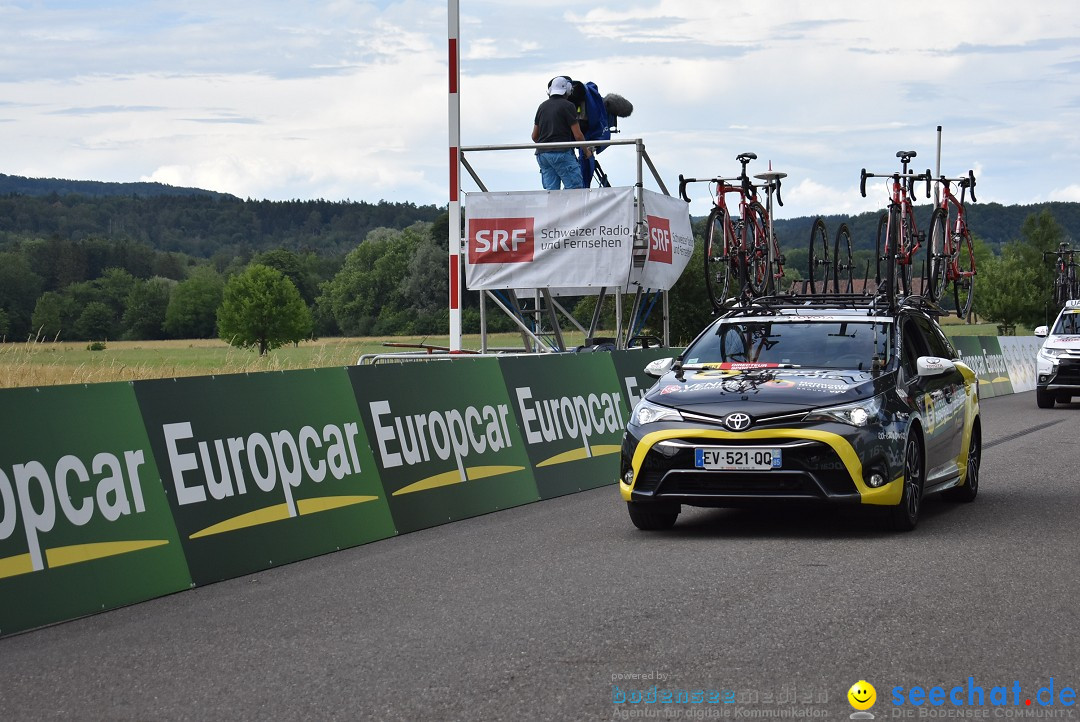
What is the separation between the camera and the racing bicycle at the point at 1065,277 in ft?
155

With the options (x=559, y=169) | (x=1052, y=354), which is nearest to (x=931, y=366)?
(x=559, y=169)

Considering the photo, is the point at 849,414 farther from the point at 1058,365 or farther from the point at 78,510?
the point at 1058,365

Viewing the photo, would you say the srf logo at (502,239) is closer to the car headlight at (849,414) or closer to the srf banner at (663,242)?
the srf banner at (663,242)

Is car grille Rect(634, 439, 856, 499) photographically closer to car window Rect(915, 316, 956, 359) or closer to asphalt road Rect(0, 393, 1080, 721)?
asphalt road Rect(0, 393, 1080, 721)

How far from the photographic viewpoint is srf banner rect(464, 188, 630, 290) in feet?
63.7

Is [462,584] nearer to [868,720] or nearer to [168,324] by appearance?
[868,720]

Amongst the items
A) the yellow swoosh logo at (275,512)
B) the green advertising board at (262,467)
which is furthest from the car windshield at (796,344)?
the yellow swoosh logo at (275,512)

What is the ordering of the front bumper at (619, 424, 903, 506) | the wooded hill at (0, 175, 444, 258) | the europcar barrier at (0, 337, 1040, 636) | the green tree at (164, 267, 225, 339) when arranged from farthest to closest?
the wooded hill at (0, 175, 444, 258) < the green tree at (164, 267, 225, 339) < the front bumper at (619, 424, 903, 506) < the europcar barrier at (0, 337, 1040, 636)

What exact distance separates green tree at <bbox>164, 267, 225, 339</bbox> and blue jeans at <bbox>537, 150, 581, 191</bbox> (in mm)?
99046

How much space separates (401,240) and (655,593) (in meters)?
122

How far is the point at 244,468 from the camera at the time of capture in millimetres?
9117

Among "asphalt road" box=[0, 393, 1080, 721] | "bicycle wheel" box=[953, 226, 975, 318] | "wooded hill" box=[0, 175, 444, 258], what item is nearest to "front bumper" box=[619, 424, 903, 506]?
"asphalt road" box=[0, 393, 1080, 721]

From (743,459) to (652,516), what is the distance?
1.02m

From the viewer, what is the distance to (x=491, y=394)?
12.6 meters
